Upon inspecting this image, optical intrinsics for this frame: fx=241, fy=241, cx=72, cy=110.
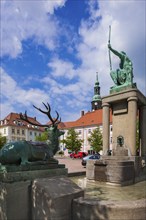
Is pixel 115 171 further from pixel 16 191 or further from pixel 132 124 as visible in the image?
pixel 16 191

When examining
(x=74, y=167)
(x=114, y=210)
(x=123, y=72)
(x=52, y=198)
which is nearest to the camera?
(x=114, y=210)

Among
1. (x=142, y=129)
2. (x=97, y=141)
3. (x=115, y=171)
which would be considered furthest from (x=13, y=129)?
(x=115, y=171)

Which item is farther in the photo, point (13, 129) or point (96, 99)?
point (96, 99)

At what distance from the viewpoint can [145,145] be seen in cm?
1491

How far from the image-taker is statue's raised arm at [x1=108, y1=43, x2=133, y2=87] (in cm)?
1418

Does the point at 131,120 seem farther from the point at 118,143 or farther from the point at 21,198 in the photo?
the point at 21,198

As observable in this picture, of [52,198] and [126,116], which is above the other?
[126,116]

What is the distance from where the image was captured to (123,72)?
14555 mm

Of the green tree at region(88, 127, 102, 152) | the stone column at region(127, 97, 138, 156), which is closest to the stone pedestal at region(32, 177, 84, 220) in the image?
the stone column at region(127, 97, 138, 156)

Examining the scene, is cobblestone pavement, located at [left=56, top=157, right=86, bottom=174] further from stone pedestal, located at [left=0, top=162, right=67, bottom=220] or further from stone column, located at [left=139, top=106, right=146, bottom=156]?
stone pedestal, located at [left=0, top=162, right=67, bottom=220]

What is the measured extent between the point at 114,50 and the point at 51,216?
1269cm

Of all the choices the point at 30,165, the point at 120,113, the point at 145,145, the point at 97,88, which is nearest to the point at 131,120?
the point at 120,113

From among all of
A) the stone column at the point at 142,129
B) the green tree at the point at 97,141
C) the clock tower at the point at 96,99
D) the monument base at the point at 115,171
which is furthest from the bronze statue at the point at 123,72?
the clock tower at the point at 96,99

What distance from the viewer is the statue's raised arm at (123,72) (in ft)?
46.5
